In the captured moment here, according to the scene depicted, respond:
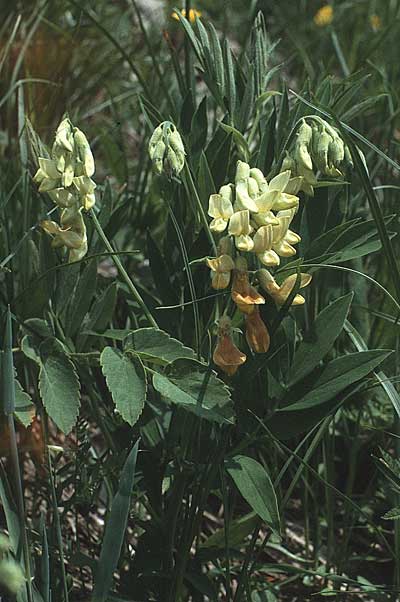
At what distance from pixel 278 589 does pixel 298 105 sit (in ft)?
2.35

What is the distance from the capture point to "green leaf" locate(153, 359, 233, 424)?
1.02m

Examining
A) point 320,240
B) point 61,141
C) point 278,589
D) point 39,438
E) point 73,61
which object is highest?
point 73,61

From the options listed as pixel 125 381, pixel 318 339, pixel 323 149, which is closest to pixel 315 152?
pixel 323 149

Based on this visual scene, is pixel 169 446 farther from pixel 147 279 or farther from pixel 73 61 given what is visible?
pixel 73 61

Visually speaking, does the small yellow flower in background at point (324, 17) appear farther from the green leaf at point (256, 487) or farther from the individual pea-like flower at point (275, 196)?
the green leaf at point (256, 487)

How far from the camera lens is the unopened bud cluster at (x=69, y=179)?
105cm

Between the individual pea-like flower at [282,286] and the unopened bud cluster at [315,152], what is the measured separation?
107mm

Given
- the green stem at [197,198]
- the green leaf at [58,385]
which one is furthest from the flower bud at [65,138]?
the green leaf at [58,385]

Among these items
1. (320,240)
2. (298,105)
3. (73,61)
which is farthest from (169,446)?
(73,61)

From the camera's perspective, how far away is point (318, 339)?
113cm

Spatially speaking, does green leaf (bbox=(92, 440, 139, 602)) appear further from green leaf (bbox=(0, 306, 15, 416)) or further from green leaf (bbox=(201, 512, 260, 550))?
green leaf (bbox=(201, 512, 260, 550))

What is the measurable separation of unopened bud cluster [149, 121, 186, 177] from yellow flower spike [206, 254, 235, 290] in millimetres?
115

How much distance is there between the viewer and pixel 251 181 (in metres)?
1.02

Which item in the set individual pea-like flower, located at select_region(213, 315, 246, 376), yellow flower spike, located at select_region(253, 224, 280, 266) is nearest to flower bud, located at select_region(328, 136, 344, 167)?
yellow flower spike, located at select_region(253, 224, 280, 266)
